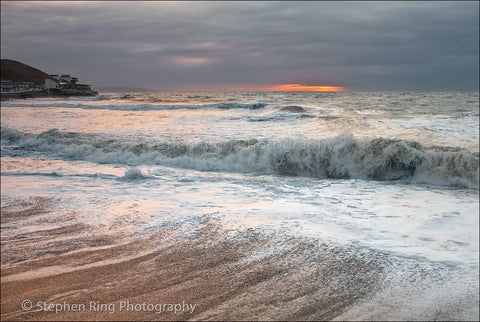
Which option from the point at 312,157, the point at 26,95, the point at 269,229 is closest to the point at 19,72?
the point at 26,95

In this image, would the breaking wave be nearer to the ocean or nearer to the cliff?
the ocean

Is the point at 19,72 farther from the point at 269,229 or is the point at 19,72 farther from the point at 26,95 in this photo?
the point at 269,229

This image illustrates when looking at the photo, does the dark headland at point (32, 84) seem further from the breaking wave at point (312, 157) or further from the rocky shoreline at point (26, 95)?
the breaking wave at point (312, 157)

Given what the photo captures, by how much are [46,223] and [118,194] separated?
174 cm

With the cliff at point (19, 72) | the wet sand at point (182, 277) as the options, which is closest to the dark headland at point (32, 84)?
the cliff at point (19, 72)

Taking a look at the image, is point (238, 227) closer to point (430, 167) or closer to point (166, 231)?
point (166, 231)

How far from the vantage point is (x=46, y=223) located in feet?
16.9

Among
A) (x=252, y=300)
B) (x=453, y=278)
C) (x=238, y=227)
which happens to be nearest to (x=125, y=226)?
(x=238, y=227)

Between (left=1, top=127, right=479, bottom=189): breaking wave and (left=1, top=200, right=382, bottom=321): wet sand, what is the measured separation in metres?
4.04

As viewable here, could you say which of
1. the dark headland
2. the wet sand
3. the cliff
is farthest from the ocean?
the cliff

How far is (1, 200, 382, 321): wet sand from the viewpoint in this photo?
3.05 m

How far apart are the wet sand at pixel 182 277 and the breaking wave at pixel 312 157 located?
4038mm

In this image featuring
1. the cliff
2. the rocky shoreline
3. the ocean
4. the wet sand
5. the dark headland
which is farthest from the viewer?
the cliff

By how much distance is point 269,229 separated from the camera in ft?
16.4
